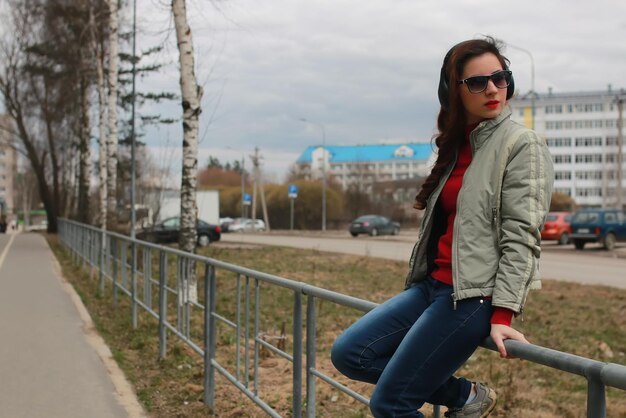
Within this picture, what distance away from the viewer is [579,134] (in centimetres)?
11844

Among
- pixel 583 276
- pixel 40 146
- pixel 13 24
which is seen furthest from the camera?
pixel 40 146

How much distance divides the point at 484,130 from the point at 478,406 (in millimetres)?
1034

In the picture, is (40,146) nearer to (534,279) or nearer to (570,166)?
(534,279)

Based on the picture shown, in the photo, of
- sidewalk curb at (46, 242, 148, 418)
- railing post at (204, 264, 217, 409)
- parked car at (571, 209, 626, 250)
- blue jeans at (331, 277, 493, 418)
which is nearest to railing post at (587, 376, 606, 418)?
blue jeans at (331, 277, 493, 418)

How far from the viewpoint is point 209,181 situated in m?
111

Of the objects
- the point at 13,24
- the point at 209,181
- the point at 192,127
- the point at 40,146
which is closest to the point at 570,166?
the point at 209,181

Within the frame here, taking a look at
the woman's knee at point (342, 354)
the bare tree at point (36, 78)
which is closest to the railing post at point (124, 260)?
the woman's knee at point (342, 354)

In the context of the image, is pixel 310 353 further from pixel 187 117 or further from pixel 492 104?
pixel 187 117

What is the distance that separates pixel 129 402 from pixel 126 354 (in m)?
2.28

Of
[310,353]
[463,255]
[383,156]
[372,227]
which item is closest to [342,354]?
[463,255]

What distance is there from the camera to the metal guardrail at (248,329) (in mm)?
2358

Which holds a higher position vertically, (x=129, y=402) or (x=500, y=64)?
(x=500, y=64)

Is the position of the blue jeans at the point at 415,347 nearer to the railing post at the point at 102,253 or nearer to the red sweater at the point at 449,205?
the red sweater at the point at 449,205

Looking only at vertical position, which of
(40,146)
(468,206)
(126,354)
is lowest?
(126,354)
